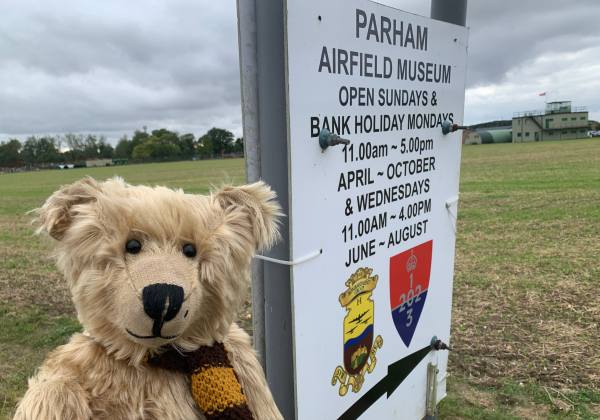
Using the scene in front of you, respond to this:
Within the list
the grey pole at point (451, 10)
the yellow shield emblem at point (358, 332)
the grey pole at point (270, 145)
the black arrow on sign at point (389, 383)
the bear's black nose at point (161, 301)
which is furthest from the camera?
the grey pole at point (451, 10)

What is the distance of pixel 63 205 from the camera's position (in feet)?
3.86

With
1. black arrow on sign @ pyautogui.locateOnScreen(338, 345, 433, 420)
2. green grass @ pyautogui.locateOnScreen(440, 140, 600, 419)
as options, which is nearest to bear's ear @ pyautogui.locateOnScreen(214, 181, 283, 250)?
black arrow on sign @ pyautogui.locateOnScreen(338, 345, 433, 420)

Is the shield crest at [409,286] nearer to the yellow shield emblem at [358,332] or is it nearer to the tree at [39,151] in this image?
the yellow shield emblem at [358,332]

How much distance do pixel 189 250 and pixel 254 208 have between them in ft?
0.78

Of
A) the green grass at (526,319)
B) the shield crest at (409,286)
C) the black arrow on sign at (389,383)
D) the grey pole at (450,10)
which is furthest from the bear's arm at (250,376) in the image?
the grey pole at (450,10)

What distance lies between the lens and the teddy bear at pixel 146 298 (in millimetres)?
1099

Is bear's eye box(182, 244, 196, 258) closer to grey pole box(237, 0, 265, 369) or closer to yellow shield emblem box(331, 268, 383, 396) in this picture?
grey pole box(237, 0, 265, 369)

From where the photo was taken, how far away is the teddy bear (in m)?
1.10

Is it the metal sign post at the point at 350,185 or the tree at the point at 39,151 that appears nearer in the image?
the metal sign post at the point at 350,185

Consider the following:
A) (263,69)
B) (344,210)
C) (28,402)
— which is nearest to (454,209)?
(344,210)

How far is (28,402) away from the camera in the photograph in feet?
3.68

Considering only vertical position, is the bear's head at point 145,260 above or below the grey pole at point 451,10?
below

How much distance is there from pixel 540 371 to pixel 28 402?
11.0ft

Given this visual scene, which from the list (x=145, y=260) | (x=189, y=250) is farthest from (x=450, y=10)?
(x=145, y=260)
